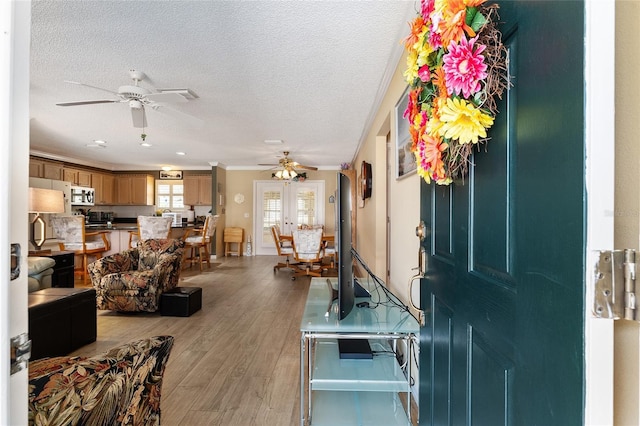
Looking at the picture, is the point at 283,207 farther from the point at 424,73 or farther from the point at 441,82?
the point at 441,82

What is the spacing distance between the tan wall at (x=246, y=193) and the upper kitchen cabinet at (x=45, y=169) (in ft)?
11.9

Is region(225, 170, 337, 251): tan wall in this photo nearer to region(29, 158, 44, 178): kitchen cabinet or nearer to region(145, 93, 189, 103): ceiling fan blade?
region(29, 158, 44, 178): kitchen cabinet

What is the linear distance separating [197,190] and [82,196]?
2.51 metres

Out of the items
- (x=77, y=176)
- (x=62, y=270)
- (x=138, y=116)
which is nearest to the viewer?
(x=138, y=116)

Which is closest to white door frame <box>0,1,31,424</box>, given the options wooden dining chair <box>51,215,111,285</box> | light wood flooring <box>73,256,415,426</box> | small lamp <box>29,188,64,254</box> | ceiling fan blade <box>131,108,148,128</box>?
light wood flooring <box>73,256,415,426</box>

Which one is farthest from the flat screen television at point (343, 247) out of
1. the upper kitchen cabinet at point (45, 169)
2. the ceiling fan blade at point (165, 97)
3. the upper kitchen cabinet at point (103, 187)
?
the upper kitchen cabinet at point (103, 187)

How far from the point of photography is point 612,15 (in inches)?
17.1

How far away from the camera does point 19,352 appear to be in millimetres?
476

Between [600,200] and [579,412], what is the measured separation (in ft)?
1.06

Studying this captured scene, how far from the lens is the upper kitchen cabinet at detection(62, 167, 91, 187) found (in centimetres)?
675

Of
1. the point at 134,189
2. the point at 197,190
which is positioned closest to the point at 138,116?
the point at 197,190

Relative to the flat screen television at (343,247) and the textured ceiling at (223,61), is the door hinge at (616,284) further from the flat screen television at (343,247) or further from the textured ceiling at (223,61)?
the textured ceiling at (223,61)

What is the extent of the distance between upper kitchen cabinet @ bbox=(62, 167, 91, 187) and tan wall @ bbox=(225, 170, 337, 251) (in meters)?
3.28

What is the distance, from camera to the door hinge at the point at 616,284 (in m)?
0.43
